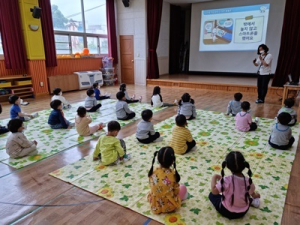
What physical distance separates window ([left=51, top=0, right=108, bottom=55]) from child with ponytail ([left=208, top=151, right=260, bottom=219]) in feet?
22.8

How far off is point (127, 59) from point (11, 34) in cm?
400

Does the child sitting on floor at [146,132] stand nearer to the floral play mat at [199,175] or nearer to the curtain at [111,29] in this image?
the floral play mat at [199,175]

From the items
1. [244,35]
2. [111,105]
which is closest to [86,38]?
[111,105]

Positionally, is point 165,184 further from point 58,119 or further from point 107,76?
point 107,76

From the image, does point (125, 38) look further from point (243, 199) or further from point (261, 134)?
point (243, 199)

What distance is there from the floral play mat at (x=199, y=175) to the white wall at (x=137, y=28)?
5477 millimetres

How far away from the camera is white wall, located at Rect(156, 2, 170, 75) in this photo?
875 centimetres

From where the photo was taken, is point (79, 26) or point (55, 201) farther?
point (79, 26)

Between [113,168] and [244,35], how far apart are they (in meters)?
7.03

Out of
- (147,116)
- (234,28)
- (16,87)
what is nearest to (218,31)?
(234,28)

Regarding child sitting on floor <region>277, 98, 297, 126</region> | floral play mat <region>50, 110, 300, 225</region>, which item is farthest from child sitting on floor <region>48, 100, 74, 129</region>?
child sitting on floor <region>277, 98, 297, 126</region>

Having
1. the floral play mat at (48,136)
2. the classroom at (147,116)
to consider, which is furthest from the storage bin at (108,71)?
the floral play mat at (48,136)

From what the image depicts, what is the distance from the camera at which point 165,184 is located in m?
1.64

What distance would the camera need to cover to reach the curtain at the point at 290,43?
5.83 meters
